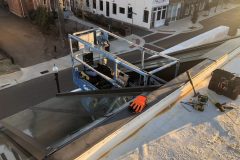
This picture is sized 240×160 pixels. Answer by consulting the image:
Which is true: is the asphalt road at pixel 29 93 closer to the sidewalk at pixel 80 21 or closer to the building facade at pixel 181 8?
Result: the sidewalk at pixel 80 21

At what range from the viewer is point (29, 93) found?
17000mm

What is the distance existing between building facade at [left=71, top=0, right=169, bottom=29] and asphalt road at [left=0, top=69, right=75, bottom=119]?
14.6 meters

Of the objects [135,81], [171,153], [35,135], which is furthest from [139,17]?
[171,153]

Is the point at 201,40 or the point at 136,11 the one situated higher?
the point at 201,40

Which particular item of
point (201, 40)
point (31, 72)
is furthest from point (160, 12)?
point (31, 72)

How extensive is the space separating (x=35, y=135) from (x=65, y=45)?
17.8 m

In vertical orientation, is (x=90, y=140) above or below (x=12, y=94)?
above

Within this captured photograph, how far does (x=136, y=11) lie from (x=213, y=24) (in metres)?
11.5

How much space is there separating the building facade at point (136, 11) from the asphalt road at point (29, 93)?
47.8 feet

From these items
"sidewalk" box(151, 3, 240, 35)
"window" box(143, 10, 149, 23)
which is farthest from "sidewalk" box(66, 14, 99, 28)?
"sidewalk" box(151, 3, 240, 35)

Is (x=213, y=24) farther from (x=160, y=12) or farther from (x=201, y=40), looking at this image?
(x=201, y=40)

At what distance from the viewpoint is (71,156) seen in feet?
13.6

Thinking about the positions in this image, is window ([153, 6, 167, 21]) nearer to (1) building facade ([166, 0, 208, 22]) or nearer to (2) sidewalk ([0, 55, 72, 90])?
(1) building facade ([166, 0, 208, 22])

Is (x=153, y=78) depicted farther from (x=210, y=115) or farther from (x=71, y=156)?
(x=71, y=156)
